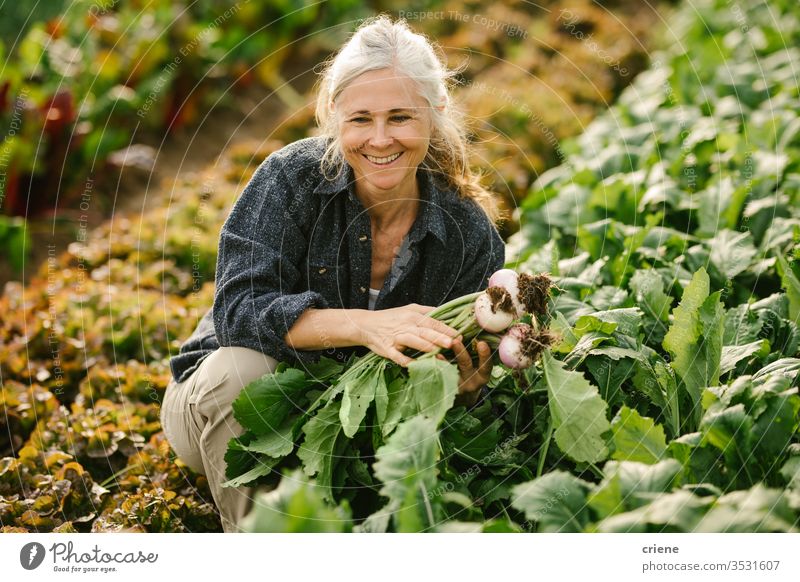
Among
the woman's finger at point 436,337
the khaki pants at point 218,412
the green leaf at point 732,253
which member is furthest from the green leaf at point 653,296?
the khaki pants at point 218,412

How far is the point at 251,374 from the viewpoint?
2.05 meters

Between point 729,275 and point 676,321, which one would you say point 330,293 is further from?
point 729,275

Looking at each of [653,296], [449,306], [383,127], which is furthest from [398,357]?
[653,296]

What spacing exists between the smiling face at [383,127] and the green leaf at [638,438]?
2.75ft

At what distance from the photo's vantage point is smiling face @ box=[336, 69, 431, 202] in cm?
204

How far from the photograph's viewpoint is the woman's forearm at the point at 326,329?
198 cm

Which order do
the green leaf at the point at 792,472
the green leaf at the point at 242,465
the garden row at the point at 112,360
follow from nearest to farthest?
the green leaf at the point at 792,472 < the green leaf at the point at 242,465 < the garden row at the point at 112,360

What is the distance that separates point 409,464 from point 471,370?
1.39 ft

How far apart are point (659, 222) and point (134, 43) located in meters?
3.42

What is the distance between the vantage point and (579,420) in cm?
183

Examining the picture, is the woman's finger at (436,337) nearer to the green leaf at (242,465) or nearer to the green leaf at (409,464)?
the green leaf at (409,464)

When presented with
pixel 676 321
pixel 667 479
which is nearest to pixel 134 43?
pixel 676 321

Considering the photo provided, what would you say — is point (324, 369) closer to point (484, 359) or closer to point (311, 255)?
point (311, 255)

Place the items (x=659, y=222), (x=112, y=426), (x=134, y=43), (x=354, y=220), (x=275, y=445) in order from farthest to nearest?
(x=134, y=43) < (x=659, y=222) < (x=112, y=426) < (x=354, y=220) < (x=275, y=445)
